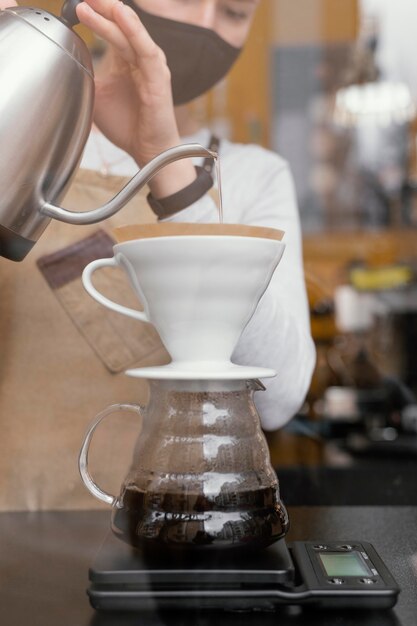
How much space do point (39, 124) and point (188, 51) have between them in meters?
0.42

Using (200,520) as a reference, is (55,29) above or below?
above

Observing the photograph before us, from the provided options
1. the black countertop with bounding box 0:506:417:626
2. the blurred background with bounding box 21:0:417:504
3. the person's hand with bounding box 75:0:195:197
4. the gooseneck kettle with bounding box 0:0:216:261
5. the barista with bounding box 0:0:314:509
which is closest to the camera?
the black countertop with bounding box 0:506:417:626

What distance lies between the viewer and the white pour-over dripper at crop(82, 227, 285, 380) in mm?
644

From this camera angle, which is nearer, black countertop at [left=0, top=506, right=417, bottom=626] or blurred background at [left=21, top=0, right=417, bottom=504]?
black countertop at [left=0, top=506, right=417, bottom=626]

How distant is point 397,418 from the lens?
2029mm

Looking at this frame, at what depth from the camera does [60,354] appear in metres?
1.06

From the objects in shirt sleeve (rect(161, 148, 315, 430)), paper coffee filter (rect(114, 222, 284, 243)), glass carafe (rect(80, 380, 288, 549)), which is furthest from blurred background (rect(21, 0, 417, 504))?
glass carafe (rect(80, 380, 288, 549))

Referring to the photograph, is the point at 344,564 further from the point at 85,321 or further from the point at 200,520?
the point at 85,321

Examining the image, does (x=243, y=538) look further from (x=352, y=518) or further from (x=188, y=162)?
(x=188, y=162)

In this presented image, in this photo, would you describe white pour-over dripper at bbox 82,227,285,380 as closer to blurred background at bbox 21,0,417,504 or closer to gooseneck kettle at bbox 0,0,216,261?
gooseneck kettle at bbox 0,0,216,261

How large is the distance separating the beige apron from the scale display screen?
0.42 metres

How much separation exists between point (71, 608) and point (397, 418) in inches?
60.2

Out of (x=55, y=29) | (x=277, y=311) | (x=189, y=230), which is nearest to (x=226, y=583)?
(x=189, y=230)

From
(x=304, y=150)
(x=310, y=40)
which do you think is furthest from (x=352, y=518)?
(x=304, y=150)
